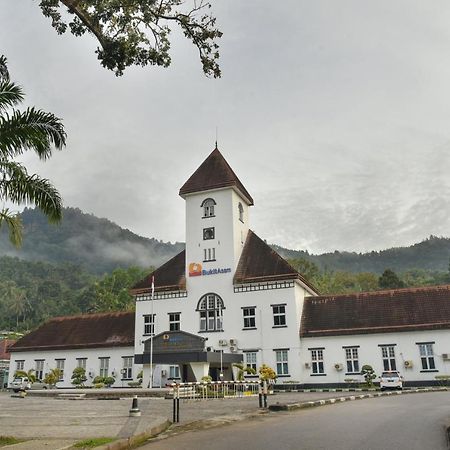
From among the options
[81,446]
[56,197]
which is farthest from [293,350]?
[81,446]

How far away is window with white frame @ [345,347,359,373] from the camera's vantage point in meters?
29.8

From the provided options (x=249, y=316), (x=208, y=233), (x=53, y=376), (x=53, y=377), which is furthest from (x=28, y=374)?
(x=249, y=316)

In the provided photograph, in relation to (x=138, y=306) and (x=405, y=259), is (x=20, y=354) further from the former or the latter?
(x=405, y=259)

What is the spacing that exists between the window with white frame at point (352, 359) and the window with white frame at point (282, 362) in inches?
142

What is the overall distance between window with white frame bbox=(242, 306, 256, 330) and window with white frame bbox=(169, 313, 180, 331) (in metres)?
4.62

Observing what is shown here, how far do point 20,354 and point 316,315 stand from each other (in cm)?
2275

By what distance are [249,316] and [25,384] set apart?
53.6ft

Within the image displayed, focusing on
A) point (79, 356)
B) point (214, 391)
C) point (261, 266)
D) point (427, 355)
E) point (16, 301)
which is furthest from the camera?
point (16, 301)

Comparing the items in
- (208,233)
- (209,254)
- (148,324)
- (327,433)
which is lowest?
(327,433)

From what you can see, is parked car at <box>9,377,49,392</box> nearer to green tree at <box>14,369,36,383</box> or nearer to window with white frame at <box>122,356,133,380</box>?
green tree at <box>14,369,36,383</box>

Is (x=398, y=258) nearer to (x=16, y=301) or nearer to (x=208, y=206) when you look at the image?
(x=16, y=301)

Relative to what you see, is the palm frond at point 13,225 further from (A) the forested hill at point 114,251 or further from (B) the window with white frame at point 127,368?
(A) the forested hill at point 114,251

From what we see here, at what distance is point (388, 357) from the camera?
29281 millimetres

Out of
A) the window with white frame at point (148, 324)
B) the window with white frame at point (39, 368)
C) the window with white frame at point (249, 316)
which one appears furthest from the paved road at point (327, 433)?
the window with white frame at point (39, 368)
